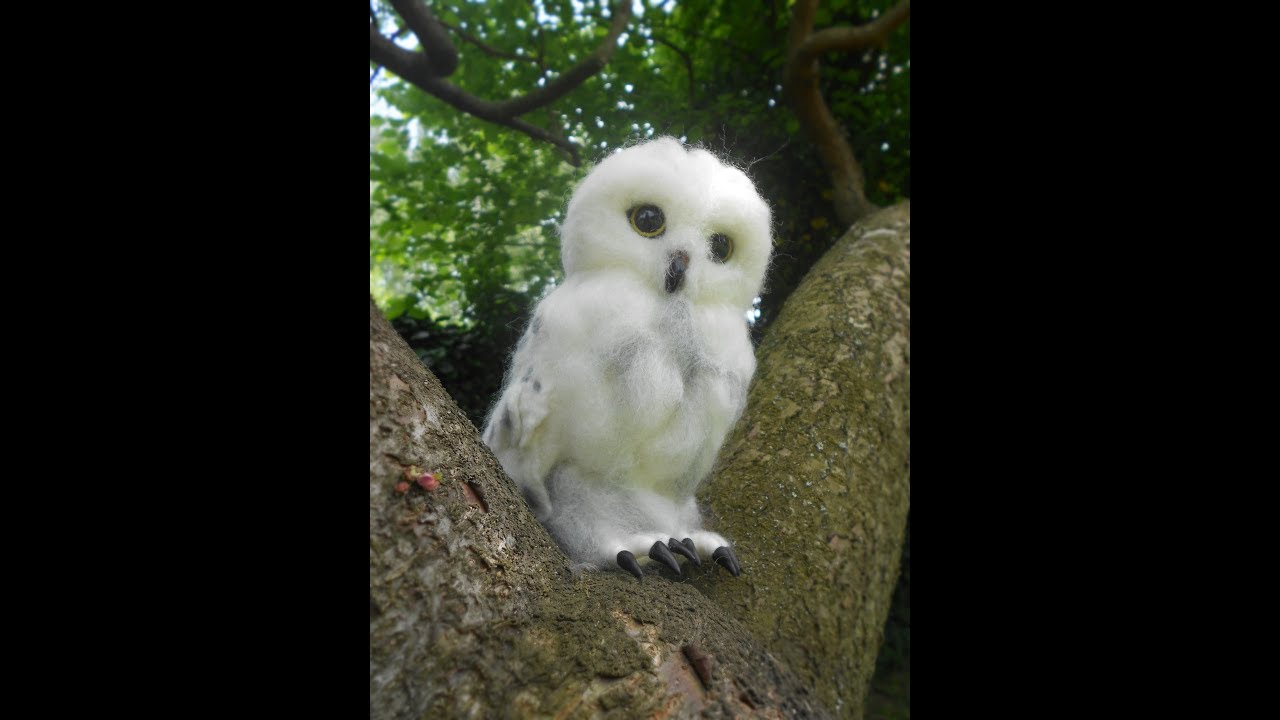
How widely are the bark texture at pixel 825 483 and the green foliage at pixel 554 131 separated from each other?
673 mm

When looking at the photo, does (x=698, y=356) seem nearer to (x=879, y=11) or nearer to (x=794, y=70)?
(x=794, y=70)

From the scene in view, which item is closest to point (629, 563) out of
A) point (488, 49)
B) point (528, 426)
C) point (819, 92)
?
point (528, 426)

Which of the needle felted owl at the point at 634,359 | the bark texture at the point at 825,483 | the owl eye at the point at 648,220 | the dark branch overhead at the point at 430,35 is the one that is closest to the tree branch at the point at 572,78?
the dark branch overhead at the point at 430,35

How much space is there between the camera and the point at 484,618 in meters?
0.96

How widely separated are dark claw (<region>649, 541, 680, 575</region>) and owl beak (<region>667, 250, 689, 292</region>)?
1.63ft

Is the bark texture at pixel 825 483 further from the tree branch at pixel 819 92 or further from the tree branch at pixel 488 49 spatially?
the tree branch at pixel 488 49

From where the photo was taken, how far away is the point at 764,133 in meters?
2.87

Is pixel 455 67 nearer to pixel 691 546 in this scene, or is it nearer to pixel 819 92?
pixel 819 92

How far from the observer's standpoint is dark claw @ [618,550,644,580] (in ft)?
4.07

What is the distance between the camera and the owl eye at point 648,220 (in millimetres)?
1373

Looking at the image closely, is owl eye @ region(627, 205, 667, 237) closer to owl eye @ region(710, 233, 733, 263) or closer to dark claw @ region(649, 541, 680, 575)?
owl eye @ region(710, 233, 733, 263)

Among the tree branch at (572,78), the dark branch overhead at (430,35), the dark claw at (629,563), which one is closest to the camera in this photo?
the dark claw at (629,563)

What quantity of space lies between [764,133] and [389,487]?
2393 mm

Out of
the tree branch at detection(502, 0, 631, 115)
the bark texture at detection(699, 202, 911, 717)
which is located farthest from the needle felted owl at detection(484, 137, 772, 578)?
the tree branch at detection(502, 0, 631, 115)
